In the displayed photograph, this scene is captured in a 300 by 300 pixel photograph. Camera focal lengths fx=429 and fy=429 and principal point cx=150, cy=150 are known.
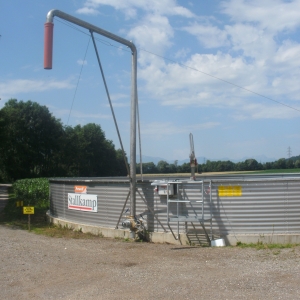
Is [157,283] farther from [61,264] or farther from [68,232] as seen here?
[68,232]

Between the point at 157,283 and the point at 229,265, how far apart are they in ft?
7.18

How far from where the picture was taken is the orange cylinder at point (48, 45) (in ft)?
33.5

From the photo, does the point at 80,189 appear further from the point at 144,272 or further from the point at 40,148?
the point at 40,148

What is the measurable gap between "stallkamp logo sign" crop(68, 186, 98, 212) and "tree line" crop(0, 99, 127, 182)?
173ft

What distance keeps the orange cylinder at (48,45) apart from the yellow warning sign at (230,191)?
20.3 feet

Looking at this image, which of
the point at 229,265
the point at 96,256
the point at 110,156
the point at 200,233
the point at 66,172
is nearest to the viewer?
the point at 229,265

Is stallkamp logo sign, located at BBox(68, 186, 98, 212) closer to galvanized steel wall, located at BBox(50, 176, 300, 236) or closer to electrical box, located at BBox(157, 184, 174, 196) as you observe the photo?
galvanized steel wall, located at BBox(50, 176, 300, 236)

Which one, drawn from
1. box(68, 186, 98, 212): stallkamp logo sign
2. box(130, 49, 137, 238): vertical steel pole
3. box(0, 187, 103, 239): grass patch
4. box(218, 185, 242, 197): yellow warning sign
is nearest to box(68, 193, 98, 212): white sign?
box(68, 186, 98, 212): stallkamp logo sign

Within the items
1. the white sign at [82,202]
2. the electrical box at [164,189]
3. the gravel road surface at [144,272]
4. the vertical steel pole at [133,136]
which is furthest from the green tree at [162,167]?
the gravel road surface at [144,272]

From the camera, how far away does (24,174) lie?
72.5 meters

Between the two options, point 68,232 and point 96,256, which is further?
point 68,232

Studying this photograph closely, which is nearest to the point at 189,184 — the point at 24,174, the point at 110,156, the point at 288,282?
the point at 288,282

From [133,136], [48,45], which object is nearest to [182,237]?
[133,136]

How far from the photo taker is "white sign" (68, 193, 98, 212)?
623 inches
